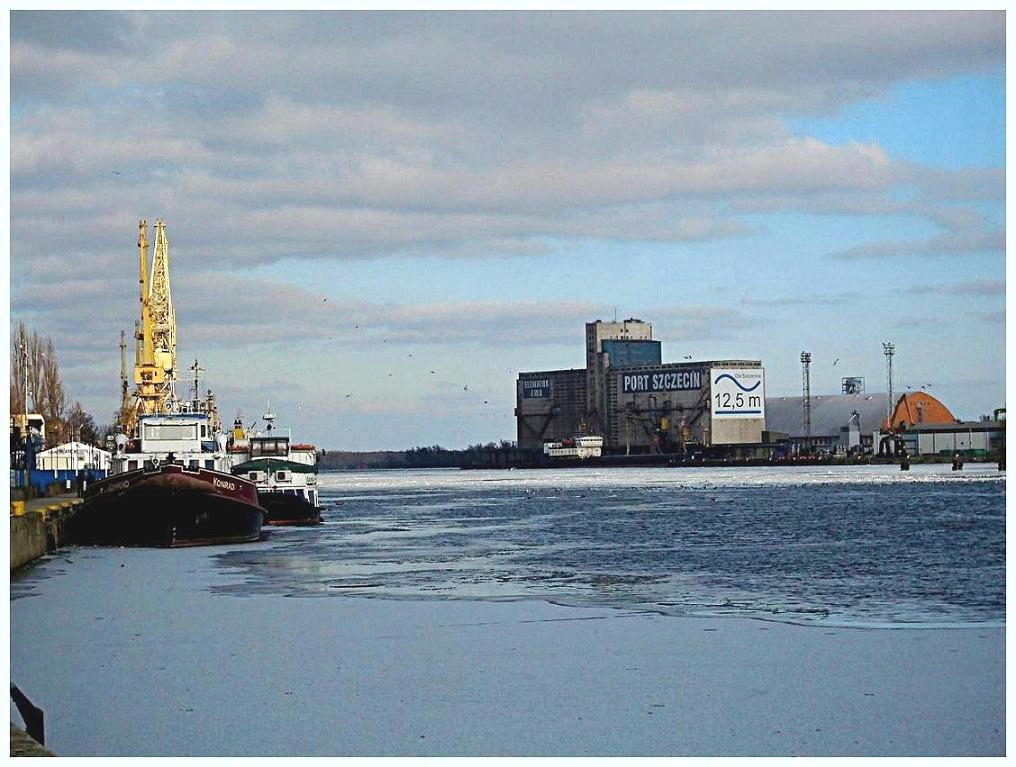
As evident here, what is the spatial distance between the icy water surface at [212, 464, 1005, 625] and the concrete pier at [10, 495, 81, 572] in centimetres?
458

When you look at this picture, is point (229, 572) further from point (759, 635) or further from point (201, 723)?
point (201, 723)

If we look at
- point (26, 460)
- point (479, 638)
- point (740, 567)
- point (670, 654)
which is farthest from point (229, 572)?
point (26, 460)

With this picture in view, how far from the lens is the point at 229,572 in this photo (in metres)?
Answer: 33.4

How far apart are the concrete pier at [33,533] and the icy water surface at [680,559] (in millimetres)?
4580

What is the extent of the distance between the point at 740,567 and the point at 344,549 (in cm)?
1211

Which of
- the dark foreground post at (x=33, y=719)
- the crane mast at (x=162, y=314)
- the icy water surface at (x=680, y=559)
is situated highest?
the crane mast at (x=162, y=314)

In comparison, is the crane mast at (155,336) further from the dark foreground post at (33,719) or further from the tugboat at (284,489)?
the dark foreground post at (33,719)

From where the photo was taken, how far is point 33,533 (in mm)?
37750

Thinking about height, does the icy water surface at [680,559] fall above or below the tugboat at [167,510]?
below

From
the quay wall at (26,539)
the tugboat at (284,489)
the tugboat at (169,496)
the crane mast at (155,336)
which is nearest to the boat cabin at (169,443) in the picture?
the tugboat at (169,496)

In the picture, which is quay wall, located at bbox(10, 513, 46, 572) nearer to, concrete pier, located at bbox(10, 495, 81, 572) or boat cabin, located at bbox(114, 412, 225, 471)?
concrete pier, located at bbox(10, 495, 81, 572)

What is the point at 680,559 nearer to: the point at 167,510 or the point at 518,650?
the point at 167,510

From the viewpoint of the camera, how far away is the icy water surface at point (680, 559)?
85.5 feet

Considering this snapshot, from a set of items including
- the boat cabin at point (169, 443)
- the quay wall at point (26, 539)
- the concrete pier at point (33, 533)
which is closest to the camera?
the quay wall at point (26, 539)
